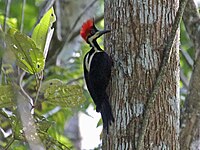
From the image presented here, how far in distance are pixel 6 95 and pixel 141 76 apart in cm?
61

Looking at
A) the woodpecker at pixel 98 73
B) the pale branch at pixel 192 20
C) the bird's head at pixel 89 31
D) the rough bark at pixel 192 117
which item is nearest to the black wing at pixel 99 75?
the woodpecker at pixel 98 73

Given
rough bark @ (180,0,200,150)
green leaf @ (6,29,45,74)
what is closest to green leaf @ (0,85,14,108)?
green leaf @ (6,29,45,74)

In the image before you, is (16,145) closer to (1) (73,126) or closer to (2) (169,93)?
(2) (169,93)

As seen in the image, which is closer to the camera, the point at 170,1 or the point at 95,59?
the point at 170,1

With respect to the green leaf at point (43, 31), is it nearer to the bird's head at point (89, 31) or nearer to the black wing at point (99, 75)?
the black wing at point (99, 75)

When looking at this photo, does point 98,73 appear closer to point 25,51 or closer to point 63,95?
point 63,95

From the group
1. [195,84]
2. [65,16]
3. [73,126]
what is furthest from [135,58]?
[73,126]

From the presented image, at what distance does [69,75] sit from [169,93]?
2.10m

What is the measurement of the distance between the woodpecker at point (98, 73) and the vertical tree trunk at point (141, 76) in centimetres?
3

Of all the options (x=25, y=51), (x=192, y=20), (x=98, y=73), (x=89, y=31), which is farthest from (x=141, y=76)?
(x=192, y=20)

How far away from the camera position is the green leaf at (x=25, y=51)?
2.38m

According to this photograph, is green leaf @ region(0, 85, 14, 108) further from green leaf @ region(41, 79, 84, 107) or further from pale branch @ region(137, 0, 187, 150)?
pale branch @ region(137, 0, 187, 150)

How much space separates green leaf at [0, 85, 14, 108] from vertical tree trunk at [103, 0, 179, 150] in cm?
45

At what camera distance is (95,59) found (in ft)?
9.29
